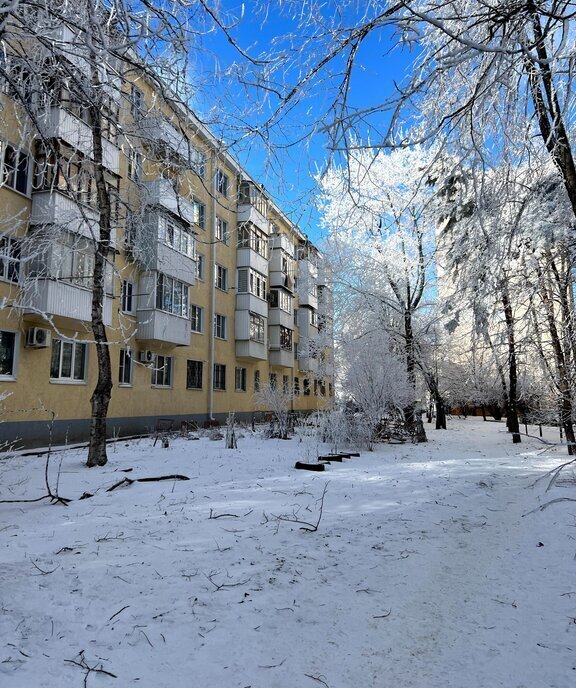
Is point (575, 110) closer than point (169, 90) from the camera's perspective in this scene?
Yes

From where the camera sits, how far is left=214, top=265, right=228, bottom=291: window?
82.5 ft

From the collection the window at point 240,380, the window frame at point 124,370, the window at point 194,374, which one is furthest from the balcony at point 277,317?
the window frame at point 124,370

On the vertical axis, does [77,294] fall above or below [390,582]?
above

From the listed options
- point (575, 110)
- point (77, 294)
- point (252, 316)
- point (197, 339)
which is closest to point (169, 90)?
point (575, 110)

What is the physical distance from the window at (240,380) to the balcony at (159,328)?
7.14m

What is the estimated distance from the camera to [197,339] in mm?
22719

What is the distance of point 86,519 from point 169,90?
4.21m

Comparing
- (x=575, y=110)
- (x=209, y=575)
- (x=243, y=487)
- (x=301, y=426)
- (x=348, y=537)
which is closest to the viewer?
(x=575, y=110)

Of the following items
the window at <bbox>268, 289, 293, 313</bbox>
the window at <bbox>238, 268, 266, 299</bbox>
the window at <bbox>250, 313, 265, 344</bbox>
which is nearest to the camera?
the window at <bbox>250, 313, 265, 344</bbox>

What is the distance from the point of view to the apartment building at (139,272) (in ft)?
14.9

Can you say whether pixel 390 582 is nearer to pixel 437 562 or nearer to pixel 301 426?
pixel 437 562

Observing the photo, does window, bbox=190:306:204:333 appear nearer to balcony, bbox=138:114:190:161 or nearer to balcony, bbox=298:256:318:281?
balcony, bbox=298:256:318:281

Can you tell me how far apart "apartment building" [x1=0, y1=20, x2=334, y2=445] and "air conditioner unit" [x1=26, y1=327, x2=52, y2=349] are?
30 millimetres

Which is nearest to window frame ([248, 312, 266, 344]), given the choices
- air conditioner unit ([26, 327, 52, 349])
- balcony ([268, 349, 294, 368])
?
balcony ([268, 349, 294, 368])
